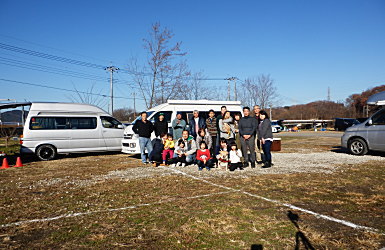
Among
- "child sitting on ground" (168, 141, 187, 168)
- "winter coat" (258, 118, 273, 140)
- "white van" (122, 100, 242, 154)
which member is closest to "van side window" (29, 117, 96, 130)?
"white van" (122, 100, 242, 154)

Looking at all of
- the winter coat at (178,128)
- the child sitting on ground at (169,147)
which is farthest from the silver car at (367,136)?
the child sitting on ground at (169,147)

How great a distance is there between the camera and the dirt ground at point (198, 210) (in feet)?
10.9

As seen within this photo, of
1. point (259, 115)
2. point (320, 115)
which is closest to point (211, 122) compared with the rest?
point (259, 115)

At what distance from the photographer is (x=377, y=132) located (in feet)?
33.3

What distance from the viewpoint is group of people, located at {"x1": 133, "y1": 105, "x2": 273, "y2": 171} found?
27.2 ft

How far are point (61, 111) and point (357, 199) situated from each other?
11.3 metres

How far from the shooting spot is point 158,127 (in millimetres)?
9781

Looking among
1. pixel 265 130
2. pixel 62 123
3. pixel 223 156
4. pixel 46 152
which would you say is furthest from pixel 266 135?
pixel 46 152

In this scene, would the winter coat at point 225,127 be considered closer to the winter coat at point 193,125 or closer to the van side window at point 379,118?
the winter coat at point 193,125

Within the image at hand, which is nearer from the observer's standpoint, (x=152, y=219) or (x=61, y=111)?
(x=152, y=219)

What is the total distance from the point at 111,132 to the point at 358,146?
1080 cm

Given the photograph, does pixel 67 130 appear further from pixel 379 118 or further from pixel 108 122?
pixel 379 118

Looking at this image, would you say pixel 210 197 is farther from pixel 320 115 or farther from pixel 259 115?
pixel 320 115

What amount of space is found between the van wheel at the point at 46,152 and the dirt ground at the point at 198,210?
12.7 ft
